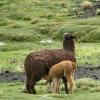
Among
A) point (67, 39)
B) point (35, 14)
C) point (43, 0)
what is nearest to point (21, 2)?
point (43, 0)

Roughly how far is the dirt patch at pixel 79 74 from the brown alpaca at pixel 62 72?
8042 millimetres

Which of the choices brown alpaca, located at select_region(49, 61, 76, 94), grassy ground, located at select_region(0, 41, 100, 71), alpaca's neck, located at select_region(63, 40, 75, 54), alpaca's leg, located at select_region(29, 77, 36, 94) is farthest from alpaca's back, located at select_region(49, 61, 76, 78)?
grassy ground, located at select_region(0, 41, 100, 71)

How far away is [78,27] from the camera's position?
4909 centimetres

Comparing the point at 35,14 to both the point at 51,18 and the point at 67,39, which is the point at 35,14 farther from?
the point at 67,39

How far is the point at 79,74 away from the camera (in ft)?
93.0

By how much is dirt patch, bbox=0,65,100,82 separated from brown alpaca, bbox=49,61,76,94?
8042 millimetres

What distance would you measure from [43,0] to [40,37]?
38.0 m

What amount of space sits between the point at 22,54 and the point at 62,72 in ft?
62.1

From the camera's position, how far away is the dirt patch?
26.8 meters

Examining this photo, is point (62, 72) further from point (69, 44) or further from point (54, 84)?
point (69, 44)

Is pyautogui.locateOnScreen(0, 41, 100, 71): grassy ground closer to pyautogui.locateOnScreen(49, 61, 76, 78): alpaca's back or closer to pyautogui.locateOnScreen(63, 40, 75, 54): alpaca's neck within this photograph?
pyautogui.locateOnScreen(63, 40, 75, 54): alpaca's neck

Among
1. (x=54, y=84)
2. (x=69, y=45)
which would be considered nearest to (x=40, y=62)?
(x=54, y=84)

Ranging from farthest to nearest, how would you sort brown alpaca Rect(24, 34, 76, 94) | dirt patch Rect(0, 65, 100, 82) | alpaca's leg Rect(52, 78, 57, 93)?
1. dirt patch Rect(0, 65, 100, 82)
2. brown alpaca Rect(24, 34, 76, 94)
3. alpaca's leg Rect(52, 78, 57, 93)

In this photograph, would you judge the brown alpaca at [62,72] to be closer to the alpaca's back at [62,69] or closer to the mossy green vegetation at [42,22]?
the alpaca's back at [62,69]
